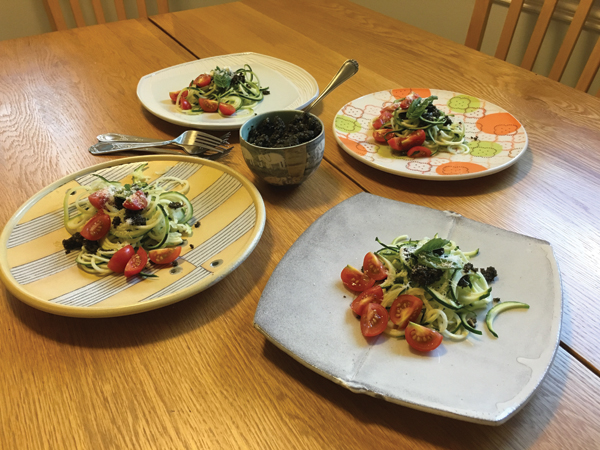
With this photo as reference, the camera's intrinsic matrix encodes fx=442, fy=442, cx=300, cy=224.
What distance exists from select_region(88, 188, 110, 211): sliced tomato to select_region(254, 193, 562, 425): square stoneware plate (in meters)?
0.48

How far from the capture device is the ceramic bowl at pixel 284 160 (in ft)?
3.88

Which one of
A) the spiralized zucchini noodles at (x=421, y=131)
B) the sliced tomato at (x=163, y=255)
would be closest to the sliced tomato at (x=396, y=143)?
the spiralized zucchini noodles at (x=421, y=131)

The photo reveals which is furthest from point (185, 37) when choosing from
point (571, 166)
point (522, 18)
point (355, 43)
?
point (522, 18)

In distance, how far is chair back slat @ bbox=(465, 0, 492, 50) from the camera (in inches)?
96.0

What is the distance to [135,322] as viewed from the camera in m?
0.96

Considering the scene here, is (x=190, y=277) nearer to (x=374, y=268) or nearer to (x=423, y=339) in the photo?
(x=374, y=268)

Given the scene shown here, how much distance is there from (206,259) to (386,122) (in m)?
0.83

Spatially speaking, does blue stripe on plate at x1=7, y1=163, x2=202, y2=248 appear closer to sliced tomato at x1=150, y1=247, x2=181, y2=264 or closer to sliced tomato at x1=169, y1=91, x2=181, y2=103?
sliced tomato at x1=150, y1=247, x2=181, y2=264

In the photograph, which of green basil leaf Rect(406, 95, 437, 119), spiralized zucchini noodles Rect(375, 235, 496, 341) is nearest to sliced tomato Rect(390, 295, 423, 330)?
spiralized zucchini noodles Rect(375, 235, 496, 341)

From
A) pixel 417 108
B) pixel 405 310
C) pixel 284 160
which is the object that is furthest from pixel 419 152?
pixel 405 310

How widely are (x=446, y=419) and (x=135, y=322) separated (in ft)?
2.13

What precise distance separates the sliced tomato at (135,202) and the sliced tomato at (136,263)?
0.12 metres

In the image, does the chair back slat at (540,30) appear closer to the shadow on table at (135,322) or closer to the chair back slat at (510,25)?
the chair back slat at (510,25)

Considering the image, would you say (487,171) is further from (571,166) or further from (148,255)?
(148,255)
